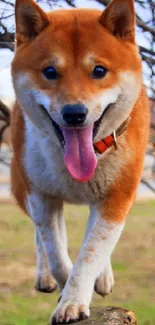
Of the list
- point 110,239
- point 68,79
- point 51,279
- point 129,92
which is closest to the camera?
point 68,79

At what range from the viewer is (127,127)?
380 centimetres

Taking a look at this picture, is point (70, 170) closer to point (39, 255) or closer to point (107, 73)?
point (107, 73)

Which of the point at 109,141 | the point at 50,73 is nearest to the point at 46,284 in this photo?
the point at 109,141

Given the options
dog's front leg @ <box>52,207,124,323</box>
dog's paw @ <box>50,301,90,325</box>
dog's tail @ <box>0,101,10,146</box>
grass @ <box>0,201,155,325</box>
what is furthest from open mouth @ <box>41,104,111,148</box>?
grass @ <box>0,201,155,325</box>

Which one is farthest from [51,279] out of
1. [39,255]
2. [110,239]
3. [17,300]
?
[17,300]

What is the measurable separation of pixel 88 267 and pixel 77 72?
3.21 feet

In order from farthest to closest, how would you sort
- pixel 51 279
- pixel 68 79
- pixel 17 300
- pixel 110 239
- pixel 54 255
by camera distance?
pixel 17 300, pixel 51 279, pixel 54 255, pixel 110 239, pixel 68 79

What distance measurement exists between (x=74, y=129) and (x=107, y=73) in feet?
0.99

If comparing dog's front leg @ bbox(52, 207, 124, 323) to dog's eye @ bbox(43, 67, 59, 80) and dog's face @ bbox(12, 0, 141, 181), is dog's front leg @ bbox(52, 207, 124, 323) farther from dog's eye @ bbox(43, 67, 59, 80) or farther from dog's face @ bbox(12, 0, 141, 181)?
dog's eye @ bbox(43, 67, 59, 80)

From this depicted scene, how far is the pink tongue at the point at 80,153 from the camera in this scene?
3395mm

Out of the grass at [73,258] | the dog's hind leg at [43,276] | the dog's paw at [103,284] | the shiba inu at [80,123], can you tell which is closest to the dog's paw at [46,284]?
the dog's hind leg at [43,276]

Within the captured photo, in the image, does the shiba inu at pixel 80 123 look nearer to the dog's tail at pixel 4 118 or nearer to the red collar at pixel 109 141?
the red collar at pixel 109 141

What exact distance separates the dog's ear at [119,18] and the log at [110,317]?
4.32 feet

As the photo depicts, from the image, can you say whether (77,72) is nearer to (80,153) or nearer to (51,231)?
(80,153)
